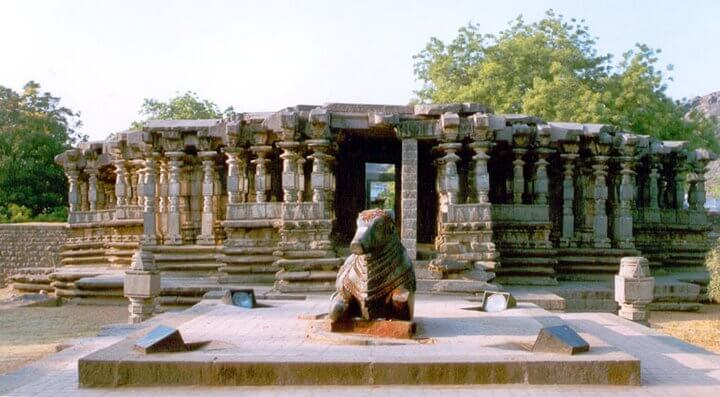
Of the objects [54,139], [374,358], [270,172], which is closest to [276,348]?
[374,358]

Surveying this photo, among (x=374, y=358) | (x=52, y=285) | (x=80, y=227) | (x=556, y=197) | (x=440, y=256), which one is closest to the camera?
(x=374, y=358)

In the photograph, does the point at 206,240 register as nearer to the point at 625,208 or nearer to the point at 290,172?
the point at 290,172

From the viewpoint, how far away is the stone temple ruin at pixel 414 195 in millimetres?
12562

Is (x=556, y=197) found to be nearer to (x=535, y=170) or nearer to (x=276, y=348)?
(x=535, y=170)

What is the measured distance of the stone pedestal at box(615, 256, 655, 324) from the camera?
10195 millimetres

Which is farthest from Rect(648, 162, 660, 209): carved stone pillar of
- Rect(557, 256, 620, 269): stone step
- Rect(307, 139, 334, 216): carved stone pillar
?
Rect(307, 139, 334, 216): carved stone pillar

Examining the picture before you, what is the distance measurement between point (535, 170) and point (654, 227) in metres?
3.78

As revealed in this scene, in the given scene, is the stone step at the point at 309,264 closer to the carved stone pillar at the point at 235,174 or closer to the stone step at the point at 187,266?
the carved stone pillar at the point at 235,174

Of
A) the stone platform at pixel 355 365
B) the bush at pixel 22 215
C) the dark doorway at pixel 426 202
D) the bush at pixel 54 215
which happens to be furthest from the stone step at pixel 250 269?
the bush at pixel 54 215

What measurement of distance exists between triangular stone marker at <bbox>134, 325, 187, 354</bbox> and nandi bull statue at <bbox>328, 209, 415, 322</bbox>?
140 cm

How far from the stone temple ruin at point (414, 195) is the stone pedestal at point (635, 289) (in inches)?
93.8

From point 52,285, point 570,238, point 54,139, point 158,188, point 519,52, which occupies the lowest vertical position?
point 52,285

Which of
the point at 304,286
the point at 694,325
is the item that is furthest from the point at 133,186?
the point at 694,325

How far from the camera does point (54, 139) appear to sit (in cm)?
3319
